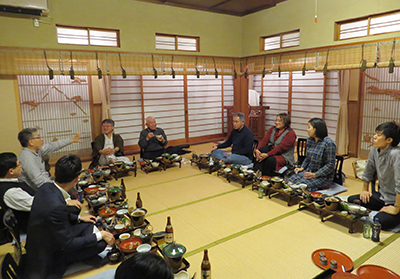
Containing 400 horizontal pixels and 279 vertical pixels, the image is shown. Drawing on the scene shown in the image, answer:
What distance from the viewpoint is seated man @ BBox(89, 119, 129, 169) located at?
5398 mm

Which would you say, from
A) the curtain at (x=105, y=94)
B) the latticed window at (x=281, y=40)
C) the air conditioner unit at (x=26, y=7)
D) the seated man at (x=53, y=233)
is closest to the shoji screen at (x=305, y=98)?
the latticed window at (x=281, y=40)

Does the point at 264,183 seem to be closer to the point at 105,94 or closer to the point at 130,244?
the point at 130,244

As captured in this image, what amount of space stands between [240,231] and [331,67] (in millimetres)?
3927

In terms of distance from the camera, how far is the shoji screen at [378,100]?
5.30 metres

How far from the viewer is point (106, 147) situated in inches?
217

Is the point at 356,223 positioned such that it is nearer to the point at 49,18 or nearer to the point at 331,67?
the point at 331,67

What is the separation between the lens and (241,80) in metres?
7.98

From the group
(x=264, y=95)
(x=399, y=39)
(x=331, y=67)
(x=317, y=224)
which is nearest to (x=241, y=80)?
(x=264, y=95)

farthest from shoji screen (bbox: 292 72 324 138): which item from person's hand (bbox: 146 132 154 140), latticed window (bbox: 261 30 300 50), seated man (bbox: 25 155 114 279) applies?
seated man (bbox: 25 155 114 279)

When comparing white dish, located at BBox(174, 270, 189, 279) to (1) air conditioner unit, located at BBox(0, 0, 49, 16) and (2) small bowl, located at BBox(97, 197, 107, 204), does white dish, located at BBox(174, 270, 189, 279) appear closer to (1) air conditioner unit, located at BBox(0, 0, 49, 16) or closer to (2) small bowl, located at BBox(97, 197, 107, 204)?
(2) small bowl, located at BBox(97, 197, 107, 204)

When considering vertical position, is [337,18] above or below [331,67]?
above

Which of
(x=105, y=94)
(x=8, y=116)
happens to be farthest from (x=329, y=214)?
(x=8, y=116)

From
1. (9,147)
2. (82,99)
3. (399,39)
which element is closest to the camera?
(399,39)

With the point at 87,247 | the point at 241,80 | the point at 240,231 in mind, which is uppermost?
the point at 241,80
